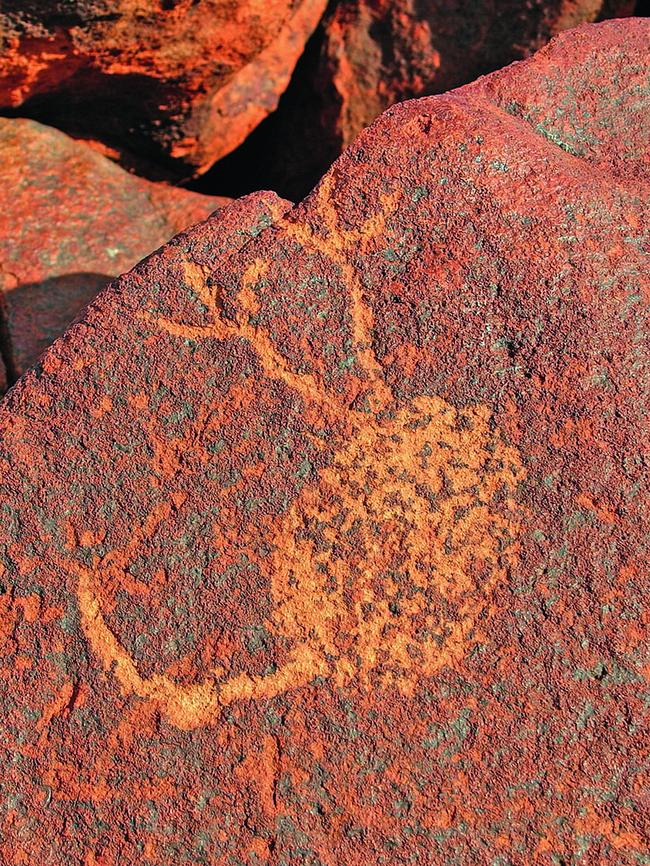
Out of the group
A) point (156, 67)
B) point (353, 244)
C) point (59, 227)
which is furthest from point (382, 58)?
point (353, 244)

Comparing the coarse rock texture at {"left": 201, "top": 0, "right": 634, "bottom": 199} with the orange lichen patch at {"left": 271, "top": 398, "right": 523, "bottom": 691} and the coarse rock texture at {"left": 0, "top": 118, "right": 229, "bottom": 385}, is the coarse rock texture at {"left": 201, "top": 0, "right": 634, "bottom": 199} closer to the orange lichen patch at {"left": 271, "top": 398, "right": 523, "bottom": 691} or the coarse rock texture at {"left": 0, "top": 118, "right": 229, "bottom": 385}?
the coarse rock texture at {"left": 0, "top": 118, "right": 229, "bottom": 385}

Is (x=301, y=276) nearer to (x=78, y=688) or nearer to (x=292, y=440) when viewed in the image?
(x=292, y=440)

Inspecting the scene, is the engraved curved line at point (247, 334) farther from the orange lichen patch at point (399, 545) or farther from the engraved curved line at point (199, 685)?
the engraved curved line at point (199, 685)

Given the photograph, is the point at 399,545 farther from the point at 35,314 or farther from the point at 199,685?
the point at 35,314

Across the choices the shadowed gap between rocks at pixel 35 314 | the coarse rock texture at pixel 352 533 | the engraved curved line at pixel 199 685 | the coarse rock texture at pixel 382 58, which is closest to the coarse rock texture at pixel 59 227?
the shadowed gap between rocks at pixel 35 314

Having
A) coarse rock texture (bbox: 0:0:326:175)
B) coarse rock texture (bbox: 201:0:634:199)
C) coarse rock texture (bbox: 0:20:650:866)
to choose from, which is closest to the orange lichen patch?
coarse rock texture (bbox: 0:20:650:866)

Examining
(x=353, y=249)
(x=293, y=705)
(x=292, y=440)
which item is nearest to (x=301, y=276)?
(x=353, y=249)
